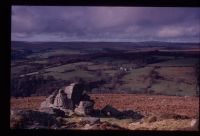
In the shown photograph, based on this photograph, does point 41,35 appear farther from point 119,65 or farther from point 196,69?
point 196,69

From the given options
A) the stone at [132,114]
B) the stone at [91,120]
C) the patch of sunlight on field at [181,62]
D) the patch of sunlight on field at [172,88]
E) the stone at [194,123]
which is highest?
the patch of sunlight on field at [181,62]

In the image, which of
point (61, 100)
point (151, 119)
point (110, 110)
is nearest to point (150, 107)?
point (151, 119)

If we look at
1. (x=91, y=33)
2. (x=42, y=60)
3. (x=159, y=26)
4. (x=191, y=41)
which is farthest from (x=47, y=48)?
(x=191, y=41)

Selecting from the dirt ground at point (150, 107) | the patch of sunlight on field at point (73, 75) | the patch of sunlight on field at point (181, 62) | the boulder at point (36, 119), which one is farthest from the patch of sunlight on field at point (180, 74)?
the boulder at point (36, 119)

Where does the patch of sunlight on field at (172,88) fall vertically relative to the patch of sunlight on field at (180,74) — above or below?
below

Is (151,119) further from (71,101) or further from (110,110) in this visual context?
(71,101)

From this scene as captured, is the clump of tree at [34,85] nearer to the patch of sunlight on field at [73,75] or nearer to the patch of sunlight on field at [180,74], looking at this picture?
the patch of sunlight on field at [73,75]

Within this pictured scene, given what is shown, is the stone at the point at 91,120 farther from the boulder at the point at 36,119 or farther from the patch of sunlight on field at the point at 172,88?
the patch of sunlight on field at the point at 172,88

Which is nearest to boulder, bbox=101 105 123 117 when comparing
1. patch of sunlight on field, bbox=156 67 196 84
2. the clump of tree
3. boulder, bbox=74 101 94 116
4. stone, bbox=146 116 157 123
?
boulder, bbox=74 101 94 116
